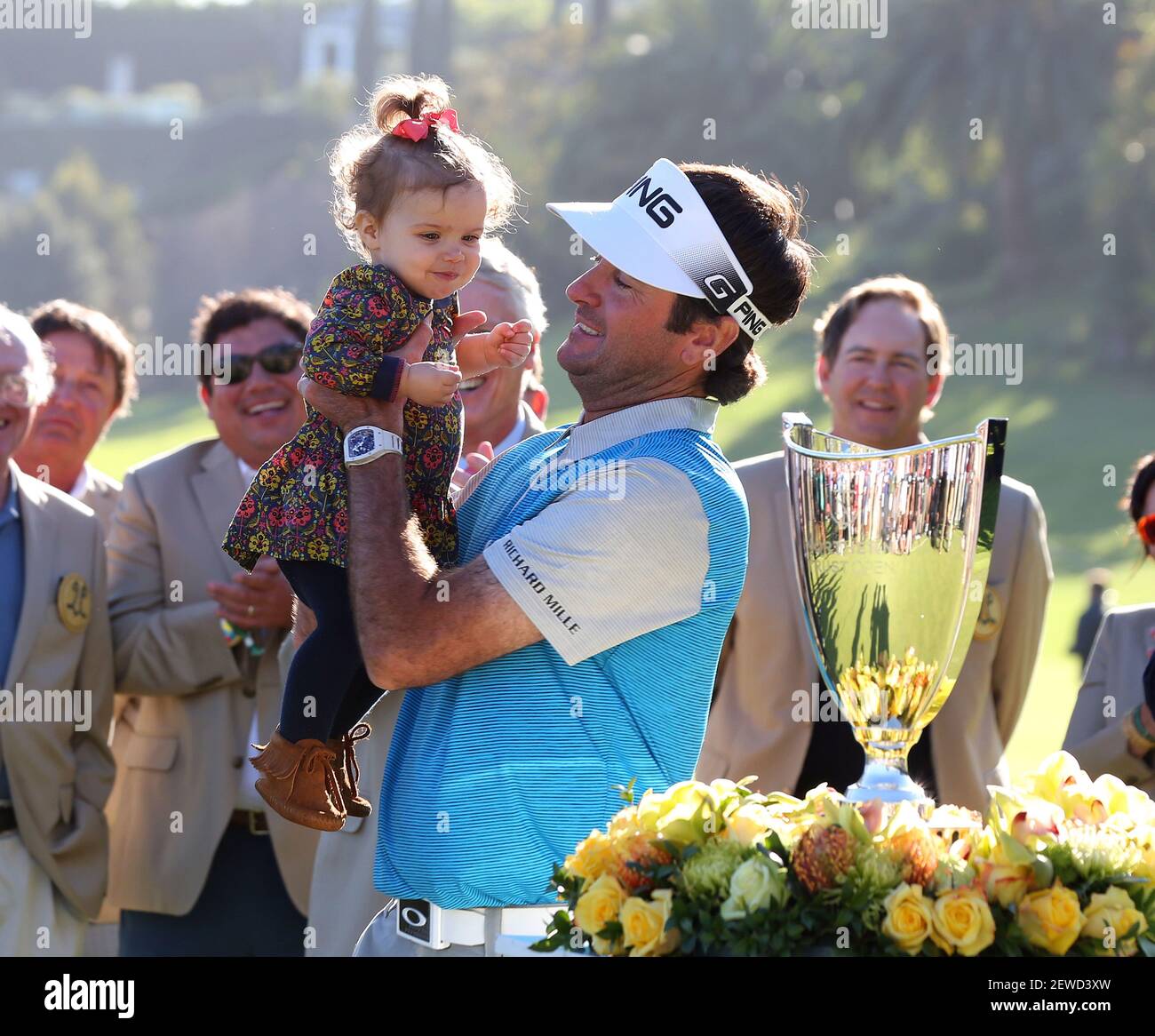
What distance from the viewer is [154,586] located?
5.18 metres

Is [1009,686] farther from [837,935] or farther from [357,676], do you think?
[837,935]

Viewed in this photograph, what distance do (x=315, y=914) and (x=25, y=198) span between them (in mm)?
53209

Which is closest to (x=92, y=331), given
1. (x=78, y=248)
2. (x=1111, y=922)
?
(x=1111, y=922)

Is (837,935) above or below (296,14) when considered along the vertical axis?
below

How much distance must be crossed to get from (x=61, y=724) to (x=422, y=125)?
2.18 metres

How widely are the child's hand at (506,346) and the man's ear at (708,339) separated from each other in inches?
17.4

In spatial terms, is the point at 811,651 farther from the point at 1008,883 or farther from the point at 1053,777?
the point at 1008,883

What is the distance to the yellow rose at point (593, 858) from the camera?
2.48 m

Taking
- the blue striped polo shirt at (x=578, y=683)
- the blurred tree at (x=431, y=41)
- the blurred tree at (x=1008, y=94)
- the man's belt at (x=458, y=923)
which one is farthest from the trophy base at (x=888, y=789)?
the blurred tree at (x=431, y=41)

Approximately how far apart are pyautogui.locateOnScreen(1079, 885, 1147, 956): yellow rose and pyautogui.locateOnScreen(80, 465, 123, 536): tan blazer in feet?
13.0

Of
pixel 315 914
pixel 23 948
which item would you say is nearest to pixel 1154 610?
pixel 315 914

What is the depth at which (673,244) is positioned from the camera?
313 centimetres

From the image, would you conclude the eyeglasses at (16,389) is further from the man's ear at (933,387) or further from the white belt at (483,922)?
the man's ear at (933,387)

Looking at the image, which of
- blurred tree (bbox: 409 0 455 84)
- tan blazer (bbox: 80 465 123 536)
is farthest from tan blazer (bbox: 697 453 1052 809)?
blurred tree (bbox: 409 0 455 84)
